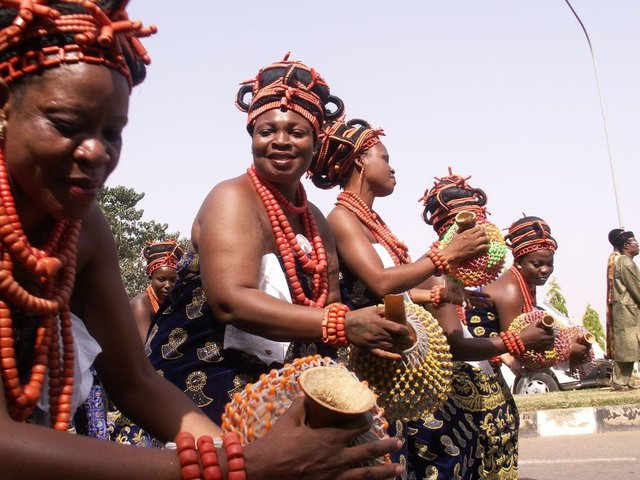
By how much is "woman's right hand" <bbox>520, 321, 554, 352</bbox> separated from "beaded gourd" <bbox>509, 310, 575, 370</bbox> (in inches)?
2.3

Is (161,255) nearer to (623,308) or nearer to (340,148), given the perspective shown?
(340,148)

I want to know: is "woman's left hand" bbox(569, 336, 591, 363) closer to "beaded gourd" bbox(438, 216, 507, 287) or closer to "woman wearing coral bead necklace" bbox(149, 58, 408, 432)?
"beaded gourd" bbox(438, 216, 507, 287)

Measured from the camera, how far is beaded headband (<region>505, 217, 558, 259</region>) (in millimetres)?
7133

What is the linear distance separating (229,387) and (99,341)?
859 millimetres

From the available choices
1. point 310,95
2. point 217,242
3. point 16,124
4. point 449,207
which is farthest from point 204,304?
point 449,207

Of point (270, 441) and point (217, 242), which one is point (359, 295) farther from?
point (270, 441)

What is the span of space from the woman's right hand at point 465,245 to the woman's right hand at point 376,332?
47.4 inches

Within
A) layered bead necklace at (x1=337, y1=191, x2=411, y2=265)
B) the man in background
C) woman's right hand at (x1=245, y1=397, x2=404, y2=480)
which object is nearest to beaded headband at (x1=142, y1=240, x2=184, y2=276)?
layered bead necklace at (x1=337, y1=191, x2=411, y2=265)

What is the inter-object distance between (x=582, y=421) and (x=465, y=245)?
717cm

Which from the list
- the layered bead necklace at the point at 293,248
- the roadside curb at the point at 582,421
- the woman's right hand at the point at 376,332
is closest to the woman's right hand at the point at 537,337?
the layered bead necklace at the point at 293,248

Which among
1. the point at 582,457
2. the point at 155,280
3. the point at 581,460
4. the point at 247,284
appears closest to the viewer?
the point at 247,284

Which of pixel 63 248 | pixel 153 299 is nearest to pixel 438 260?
pixel 63 248

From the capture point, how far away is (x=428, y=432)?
4750mm

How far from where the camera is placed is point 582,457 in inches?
349
